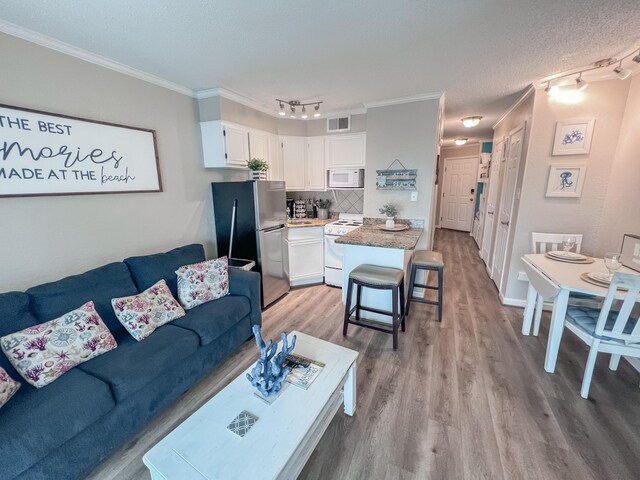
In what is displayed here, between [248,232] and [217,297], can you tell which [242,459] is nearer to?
[217,297]

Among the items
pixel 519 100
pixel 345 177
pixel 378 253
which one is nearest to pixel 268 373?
pixel 378 253

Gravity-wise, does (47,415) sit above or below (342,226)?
below

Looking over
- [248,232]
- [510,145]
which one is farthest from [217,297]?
[510,145]


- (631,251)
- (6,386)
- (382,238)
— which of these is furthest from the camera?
(382,238)

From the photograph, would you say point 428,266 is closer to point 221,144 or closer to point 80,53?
point 221,144

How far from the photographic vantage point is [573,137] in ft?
8.75

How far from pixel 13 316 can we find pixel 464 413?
9.40ft

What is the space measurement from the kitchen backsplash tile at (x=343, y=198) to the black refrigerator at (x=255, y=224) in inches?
45.3

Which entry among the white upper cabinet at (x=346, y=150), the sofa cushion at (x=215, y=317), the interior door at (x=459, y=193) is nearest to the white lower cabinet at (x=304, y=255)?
the white upper cabinet at (x=346, y=150)

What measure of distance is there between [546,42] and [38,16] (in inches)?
133

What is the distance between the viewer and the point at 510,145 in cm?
368

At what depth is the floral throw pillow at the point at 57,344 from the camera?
1431 mm

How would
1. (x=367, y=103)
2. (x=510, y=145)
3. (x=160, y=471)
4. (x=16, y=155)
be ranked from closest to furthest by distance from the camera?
(x=160, y=471) → (x=16, y=155) → (x=367, y=103) → (x=510, y=145)

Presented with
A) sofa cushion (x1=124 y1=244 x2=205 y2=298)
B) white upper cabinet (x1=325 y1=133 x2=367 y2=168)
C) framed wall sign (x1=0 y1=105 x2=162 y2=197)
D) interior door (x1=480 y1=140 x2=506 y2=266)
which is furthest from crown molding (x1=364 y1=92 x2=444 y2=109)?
sofa cushion (x1=124 y1=244 x2=205 y2=298)
